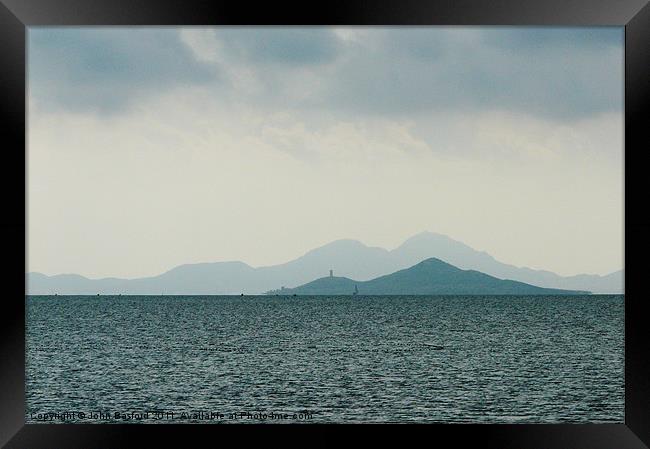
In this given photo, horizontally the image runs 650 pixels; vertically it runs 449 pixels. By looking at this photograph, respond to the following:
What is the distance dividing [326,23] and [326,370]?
20.6m

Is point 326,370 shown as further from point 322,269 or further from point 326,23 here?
point 322,269

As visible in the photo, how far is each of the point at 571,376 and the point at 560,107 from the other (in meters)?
38.3

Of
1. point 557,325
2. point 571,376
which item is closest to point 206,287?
point 557,325

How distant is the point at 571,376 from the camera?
2356 cm

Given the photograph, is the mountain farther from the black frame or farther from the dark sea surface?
the black frame

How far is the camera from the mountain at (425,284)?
81.8 meters

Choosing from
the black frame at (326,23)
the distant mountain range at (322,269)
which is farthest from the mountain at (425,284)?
the black frame at (326,23)

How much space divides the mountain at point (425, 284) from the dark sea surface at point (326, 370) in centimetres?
3462

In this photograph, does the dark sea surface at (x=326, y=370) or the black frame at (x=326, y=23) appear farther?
the dark sea surface at (x=326, y=370)

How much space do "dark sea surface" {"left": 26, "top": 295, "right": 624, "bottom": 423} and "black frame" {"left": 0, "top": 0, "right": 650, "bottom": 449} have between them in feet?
39.7

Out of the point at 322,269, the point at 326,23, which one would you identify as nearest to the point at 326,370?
the point at 326,23

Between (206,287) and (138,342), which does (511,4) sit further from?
(206,287)

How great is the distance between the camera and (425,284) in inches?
3410

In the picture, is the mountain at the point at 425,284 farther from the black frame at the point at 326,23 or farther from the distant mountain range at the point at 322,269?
the black frame at the point at 326,23
